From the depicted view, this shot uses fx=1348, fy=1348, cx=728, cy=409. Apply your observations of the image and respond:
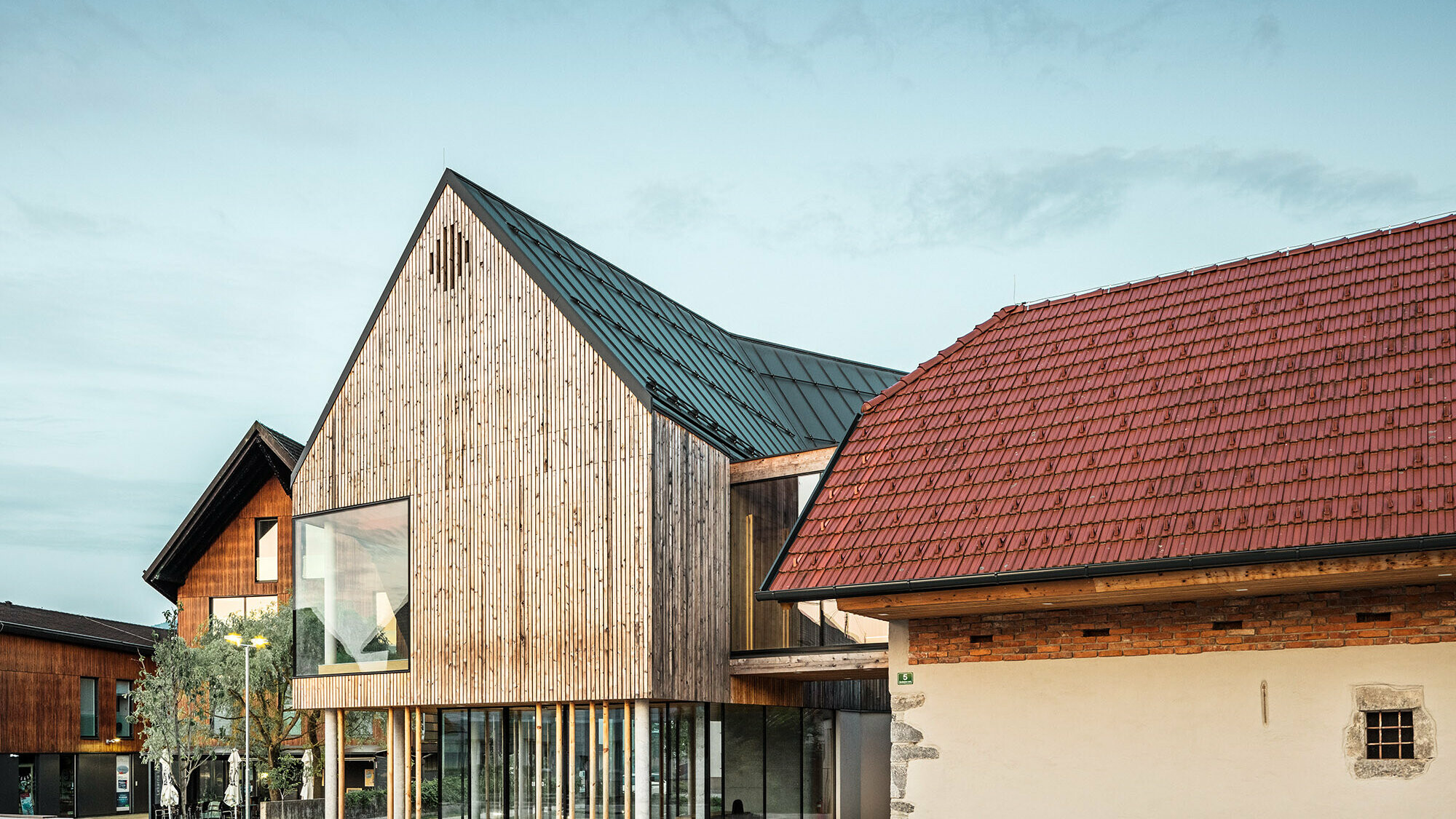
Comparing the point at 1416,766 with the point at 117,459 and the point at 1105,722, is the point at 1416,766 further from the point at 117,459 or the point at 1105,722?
the point at 117,459

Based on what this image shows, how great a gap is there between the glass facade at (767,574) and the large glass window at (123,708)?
2673 cm

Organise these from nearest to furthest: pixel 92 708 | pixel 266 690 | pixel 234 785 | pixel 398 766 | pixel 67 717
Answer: pixel 398 766 → pixel 234 785 → pixel 266 690 → pixel 67 717 → pixel 92 708

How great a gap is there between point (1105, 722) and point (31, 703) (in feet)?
114

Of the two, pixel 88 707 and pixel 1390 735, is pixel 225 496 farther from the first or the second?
pixel 1390 735

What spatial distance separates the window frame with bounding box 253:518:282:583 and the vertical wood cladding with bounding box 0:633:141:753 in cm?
756

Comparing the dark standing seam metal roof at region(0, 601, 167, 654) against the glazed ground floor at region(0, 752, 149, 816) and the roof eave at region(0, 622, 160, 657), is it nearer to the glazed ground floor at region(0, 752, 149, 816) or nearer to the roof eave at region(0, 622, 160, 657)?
the roof eave at region(0, 622, 160, 657)

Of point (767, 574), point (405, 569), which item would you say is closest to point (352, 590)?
point (405, 569)

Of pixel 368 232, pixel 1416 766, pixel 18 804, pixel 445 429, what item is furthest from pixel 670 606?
pixel 368 232

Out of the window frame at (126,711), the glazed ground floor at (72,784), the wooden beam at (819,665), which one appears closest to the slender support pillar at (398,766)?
the wooden beam at (819,665)

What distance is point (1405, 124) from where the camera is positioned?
63.2 feet

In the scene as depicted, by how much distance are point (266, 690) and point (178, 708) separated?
117 inches

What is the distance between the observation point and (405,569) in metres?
22.4

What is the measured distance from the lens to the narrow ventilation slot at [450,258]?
74.2 feet

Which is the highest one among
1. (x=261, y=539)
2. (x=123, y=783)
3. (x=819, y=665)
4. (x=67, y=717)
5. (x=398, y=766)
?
(x=261, y=539)
